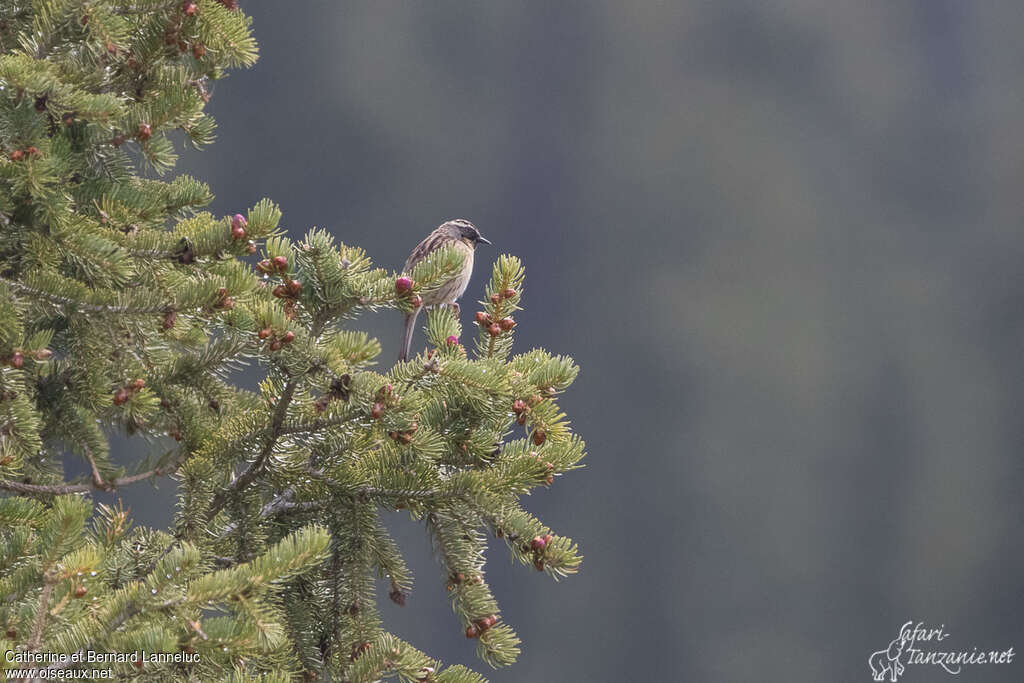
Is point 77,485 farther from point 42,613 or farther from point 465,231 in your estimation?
point 465,231

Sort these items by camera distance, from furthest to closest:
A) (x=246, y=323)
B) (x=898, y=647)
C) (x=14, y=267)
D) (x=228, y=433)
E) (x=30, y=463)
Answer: (x=898, y=647) → (x=30, y=463) → (x=14, y=267) → (x=228, y=433) → (x=246, y=323)

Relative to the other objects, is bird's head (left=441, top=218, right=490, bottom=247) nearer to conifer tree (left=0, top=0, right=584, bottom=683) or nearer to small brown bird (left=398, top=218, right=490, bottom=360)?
small brown bird (left=398, top=218, right=490, bottom=360)

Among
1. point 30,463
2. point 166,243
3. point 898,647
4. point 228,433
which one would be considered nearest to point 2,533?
point 30,463

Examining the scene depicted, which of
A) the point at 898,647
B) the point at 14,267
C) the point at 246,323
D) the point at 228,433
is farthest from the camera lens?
the point at 898,647

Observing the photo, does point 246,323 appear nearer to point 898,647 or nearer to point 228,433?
point 228,433

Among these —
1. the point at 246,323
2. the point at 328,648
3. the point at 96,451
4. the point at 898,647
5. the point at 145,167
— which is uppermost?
the point at 898,647

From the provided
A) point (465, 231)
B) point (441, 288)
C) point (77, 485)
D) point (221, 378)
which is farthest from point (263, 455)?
point (465, 231)

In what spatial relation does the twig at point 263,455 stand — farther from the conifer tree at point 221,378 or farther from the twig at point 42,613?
the twig at point 42,613
